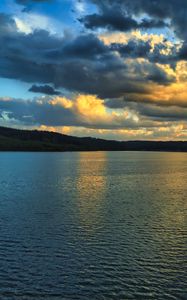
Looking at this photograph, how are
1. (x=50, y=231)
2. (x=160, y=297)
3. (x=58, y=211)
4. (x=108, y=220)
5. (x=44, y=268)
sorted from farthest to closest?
1. (x=58, y=211)
2. (x=108, y=220)
3. (x=50, y=231)
4. (x=44, y=268)
5. (x=160, y=297)

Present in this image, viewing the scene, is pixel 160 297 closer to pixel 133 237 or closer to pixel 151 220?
pixel 133 237

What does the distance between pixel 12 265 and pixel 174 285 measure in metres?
15.4

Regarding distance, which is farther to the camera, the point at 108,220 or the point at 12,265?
the point at 108,220

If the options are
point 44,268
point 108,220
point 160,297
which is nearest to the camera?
point 160,297

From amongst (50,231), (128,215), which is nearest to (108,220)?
(128,215)

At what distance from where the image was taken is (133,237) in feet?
157

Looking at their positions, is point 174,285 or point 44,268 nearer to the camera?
point 174,285

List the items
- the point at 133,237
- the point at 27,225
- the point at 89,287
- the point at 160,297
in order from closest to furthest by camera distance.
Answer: the point at 160,297
the point at 89,287
the point at 133,237
the point at 27,225

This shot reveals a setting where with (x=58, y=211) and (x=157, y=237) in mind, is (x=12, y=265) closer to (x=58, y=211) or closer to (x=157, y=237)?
(x=157, y=237)

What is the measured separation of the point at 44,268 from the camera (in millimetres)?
36562

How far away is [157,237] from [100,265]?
12.8m

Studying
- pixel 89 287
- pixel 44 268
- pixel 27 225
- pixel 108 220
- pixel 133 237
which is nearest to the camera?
pixel 89 287

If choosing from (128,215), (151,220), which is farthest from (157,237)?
(128,215)

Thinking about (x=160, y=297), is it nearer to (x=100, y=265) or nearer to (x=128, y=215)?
(x=100, y=265)
